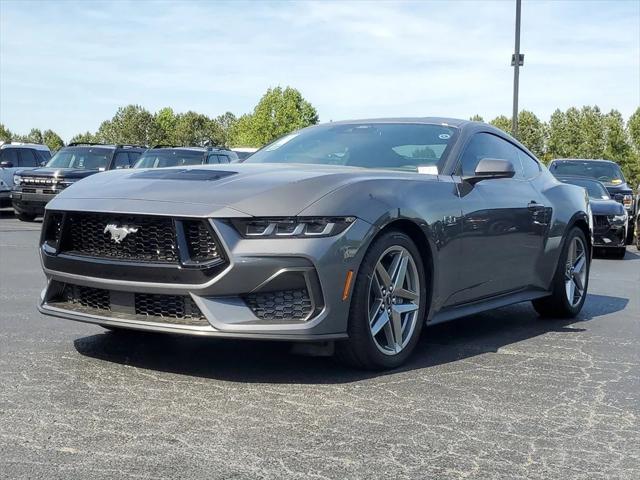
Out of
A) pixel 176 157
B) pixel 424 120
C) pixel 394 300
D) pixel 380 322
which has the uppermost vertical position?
pixel 424 120

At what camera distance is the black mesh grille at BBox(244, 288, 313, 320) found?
167 inches

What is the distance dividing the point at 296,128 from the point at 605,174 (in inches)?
1119

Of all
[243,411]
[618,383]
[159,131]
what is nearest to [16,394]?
[243,411]

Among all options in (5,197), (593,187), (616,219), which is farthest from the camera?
(5,197)

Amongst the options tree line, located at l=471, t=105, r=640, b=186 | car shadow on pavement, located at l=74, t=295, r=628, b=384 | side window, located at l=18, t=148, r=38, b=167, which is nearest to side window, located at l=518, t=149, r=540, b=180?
car shadow on pavement, located at l=74, t=295, r=628, b=384

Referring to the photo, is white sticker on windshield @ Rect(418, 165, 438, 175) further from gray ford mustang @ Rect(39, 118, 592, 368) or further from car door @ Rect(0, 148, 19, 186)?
car door @ Rect(0, 148, 19, 186)

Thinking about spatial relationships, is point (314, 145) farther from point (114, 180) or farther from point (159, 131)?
point (159, 131)

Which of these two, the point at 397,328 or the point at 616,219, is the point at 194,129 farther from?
the point at 397,328

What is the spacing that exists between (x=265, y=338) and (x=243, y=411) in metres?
0.47

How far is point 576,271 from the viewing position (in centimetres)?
707

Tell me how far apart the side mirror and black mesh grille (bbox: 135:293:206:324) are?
214cm

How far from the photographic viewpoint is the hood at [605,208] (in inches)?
567

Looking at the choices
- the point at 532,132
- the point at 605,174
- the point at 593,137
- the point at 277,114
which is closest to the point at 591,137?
the point at 593,137

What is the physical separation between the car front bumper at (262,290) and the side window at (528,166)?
2634mm
